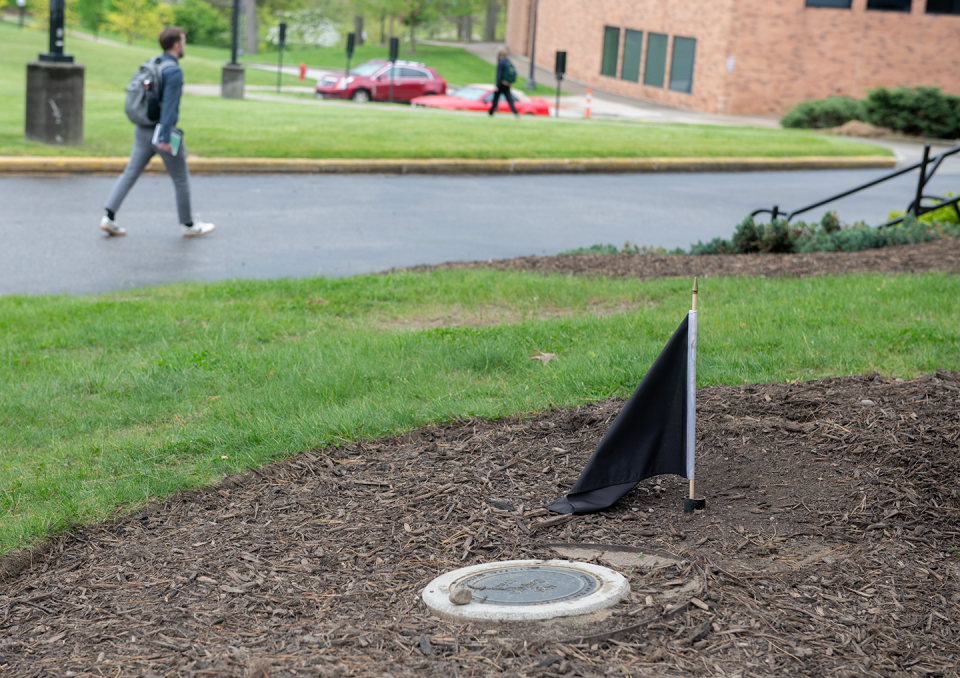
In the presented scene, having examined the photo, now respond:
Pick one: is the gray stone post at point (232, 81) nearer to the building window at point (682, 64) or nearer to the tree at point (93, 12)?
the building window at point (682, 64)

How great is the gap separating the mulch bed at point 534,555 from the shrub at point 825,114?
27.2m

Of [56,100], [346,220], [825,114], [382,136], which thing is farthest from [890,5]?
[346,220]

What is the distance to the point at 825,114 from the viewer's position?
30.7 meters

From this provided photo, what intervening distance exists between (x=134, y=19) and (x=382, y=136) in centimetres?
4779

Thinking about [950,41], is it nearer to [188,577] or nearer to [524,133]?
[524,133]

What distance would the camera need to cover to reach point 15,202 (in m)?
11.9

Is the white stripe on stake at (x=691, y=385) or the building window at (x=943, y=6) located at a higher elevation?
the building window at (x=943, y=6)

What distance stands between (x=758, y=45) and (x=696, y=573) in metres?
35.4

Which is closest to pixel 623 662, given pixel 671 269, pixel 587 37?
pixel 671 269

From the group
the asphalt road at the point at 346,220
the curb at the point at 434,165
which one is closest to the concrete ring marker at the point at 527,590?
the asphalt road at the point at 346,220

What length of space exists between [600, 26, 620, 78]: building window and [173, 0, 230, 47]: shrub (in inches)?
1418

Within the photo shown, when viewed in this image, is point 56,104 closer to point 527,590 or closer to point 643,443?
point 643,443

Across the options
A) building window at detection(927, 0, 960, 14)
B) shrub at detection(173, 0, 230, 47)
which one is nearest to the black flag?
building window at detection(927, 0, 960, 14)

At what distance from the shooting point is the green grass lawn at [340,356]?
482cm
